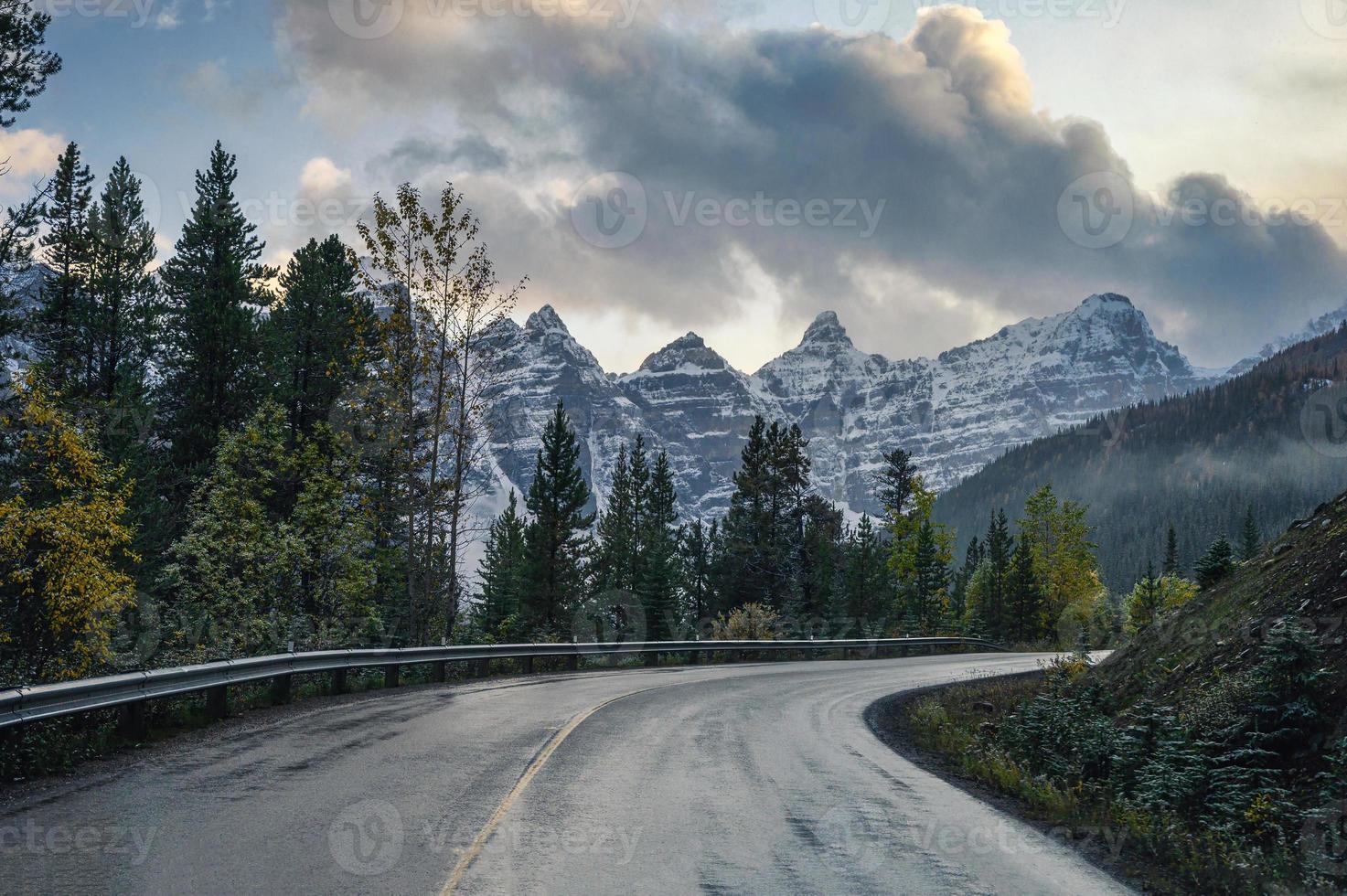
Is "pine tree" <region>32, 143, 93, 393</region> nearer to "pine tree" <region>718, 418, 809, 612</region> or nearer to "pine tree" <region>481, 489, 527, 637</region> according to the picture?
"pine tree" <region>481, 489, 527, 637</region>

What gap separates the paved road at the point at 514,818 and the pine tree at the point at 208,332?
76.0 ft

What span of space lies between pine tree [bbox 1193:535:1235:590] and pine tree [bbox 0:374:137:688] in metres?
22.1

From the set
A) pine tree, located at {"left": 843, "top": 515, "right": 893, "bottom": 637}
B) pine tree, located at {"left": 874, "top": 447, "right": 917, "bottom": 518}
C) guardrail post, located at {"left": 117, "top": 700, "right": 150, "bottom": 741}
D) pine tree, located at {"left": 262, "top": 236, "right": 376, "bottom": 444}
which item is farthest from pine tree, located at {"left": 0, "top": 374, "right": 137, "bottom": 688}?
pine tree, located at {"left": 874, "top": 447, "right": 917, "bottom": 518}

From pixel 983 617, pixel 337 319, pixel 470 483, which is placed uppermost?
pixel 337 319

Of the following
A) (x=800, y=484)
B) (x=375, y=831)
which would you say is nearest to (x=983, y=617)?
(x=800, y=484)

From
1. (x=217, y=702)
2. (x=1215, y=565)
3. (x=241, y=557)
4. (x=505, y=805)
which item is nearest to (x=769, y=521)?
(x=241, y=557)

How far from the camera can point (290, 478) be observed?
30531mm

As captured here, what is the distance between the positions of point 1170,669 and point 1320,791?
6.14m

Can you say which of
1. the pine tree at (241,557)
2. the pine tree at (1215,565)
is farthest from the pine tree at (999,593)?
the pine tree at (241,557)

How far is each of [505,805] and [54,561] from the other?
584 inches

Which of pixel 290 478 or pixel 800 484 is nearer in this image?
pixel 290 478

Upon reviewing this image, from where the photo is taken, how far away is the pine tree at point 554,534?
50.4 meters

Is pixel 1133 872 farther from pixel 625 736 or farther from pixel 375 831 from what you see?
pixel 625 736

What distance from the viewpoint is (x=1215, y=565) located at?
17359 millimetres
